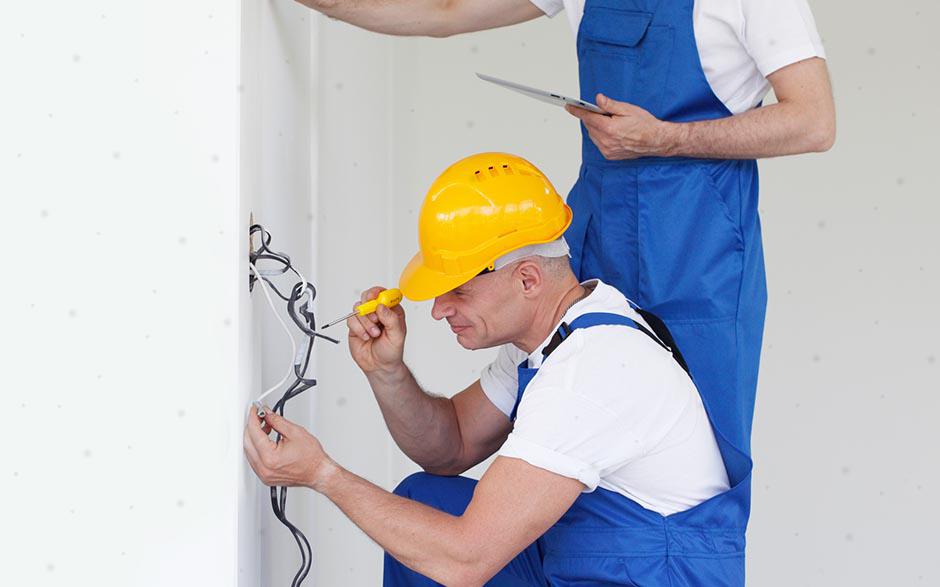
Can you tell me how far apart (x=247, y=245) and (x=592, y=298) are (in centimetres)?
57

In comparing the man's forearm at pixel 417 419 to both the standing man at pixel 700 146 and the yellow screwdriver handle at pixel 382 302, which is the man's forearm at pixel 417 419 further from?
the standing man at pixel 700 146

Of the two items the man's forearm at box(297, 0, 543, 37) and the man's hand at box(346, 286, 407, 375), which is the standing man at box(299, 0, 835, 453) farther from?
the man's hand at box(346, 286, 407, 375)

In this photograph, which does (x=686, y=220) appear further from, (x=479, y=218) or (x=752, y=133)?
(x=479, y=218)

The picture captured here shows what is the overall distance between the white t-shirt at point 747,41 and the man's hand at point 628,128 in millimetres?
161

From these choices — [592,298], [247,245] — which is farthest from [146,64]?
[592,298]

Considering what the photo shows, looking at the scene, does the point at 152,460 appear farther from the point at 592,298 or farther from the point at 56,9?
the point at 592,298

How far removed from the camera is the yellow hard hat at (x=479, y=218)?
184cm

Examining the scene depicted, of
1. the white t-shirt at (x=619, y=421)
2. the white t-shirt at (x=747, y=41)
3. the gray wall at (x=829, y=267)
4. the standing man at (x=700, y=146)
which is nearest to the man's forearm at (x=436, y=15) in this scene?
the standing man at (x=700, y=146)

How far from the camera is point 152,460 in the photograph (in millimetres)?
1458

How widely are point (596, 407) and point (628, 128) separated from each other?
53 centimetres

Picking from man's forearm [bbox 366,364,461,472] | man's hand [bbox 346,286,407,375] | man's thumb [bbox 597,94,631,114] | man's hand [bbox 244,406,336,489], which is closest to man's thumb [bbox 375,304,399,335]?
man's hand [bbox 346,286,407,375]

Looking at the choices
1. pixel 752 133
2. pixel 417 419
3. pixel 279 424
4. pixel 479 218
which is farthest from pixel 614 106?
pixel 279 424

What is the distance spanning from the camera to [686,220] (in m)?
2.06

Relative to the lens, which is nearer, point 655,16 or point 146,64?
point 146,64
